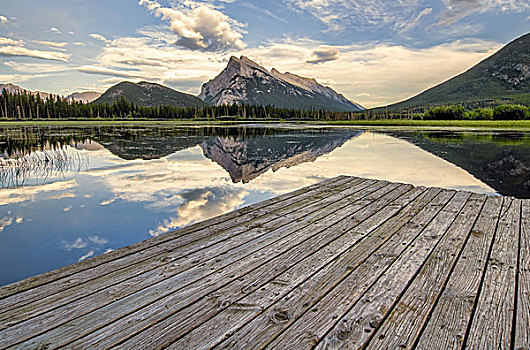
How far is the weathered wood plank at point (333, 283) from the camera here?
212 centimetres

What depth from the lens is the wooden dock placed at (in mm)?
2096

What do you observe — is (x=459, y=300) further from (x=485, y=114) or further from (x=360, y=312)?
(x=485, y=114)

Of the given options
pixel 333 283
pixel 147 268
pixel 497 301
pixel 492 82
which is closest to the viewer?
pixel 497 301

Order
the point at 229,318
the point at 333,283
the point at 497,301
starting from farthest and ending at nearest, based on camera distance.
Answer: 1. the point at 333,283
2. the point at 497,301
3. the point at 229,318

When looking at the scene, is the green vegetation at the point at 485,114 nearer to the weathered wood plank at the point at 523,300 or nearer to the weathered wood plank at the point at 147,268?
the weathered wood plank at the point at 523,300

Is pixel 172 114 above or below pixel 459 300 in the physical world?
above

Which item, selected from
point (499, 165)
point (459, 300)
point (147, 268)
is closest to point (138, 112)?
point (499, 165)

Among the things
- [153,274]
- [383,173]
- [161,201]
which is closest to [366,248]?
[153,274]

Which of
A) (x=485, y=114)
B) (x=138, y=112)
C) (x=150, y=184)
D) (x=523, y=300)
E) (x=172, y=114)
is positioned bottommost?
(x=150, y=184)

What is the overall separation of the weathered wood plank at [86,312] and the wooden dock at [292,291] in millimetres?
10

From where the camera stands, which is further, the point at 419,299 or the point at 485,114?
the point at 485,114

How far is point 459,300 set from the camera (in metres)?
2.53

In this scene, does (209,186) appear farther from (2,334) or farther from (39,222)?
(2,334)

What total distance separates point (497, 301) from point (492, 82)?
218467 millimetres
